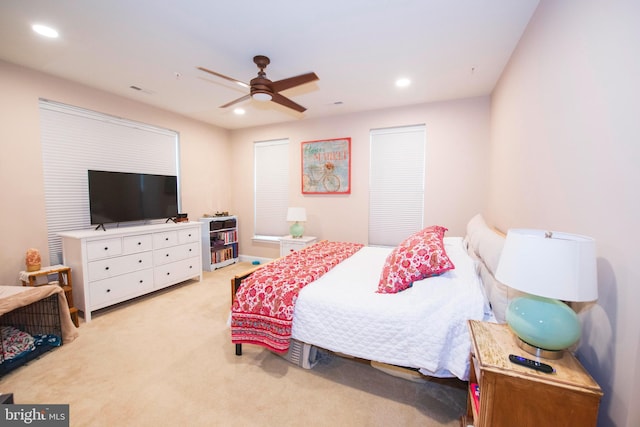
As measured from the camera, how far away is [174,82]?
3.04 metres

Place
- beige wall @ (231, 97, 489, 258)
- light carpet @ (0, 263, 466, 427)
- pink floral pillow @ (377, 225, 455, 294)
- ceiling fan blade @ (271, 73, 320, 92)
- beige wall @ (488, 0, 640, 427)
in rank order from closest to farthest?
beige wall @ (488, 0, 640, 427) < light carpet @ (0, 263, 466, 427) < pink floral pillow @ (377, 225, 455, 294) < ceiling fan blade @ (271, 73, 320, 92) < beige wall @ (231, 97, 489, 258)

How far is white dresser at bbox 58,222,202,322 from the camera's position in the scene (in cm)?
278

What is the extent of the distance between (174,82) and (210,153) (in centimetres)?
187

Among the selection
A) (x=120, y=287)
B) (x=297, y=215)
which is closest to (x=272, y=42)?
(x=297, y=215)

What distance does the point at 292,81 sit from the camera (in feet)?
7.48

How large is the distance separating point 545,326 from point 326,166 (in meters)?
3.69

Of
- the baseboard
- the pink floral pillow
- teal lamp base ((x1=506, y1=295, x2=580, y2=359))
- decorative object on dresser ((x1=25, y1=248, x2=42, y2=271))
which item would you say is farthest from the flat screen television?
teal lamp base ((x1=506, y1=295, x2=580, y2=359))

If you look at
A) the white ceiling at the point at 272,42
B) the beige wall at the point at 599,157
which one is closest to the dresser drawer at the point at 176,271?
the white ceiling at the point at 272,42

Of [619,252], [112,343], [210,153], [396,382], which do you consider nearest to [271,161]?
[210,153]

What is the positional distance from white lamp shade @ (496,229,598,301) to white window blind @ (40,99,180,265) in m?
4.30

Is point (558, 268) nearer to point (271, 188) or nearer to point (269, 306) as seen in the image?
point (269, 306)

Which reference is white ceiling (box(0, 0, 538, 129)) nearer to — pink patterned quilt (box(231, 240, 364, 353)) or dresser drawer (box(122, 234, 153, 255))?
dresser drawer (box(122, 234, 153, 255))

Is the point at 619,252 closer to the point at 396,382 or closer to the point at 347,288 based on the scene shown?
the point at 347,288

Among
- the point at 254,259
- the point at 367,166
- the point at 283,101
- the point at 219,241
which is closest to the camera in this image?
the point at 283,101
